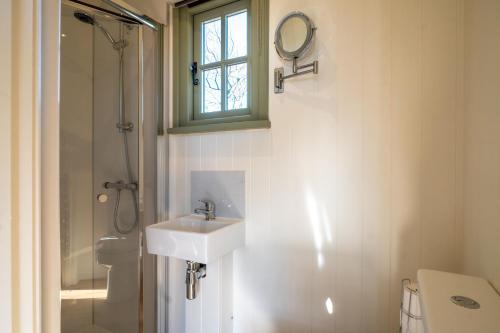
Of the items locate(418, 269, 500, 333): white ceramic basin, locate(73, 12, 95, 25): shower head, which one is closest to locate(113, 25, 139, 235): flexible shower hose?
locate(73, 12, 95, 25): shower head

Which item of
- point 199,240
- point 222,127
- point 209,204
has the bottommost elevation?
point 199,240

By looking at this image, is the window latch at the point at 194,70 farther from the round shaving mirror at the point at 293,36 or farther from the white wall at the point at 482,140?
the white wall at the point at 482,140

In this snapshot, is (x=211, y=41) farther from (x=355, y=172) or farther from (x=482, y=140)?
(x=482, y=140)

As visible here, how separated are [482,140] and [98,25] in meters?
1.97

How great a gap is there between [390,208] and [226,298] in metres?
1.01

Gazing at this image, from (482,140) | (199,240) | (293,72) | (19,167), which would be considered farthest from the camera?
(293,72)

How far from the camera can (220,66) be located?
1633 mm

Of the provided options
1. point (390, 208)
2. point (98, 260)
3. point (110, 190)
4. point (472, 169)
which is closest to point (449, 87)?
point (472, 169)

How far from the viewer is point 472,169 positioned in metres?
0.89

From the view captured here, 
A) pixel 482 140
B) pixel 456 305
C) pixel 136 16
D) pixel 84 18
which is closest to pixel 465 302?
pixel 456 305

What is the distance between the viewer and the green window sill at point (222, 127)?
1.40 meters

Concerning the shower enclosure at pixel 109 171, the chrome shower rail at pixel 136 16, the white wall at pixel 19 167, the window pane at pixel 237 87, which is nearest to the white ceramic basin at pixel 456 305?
the white wall at pixel 19 167

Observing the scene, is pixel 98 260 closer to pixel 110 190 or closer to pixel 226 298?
pixel 110 190

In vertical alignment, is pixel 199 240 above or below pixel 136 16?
below
